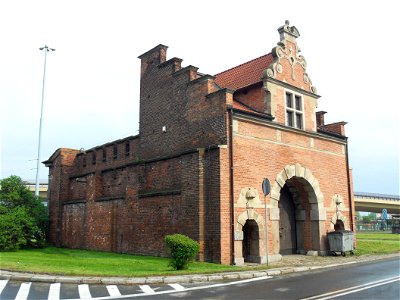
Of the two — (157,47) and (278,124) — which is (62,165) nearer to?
(157,47)

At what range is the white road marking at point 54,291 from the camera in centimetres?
971

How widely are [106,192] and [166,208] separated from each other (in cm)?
699

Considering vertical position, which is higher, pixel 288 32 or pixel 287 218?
pixel 288 32

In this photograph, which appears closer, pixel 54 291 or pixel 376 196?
pixel 54 291

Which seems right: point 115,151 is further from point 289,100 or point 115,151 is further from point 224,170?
point 289,100

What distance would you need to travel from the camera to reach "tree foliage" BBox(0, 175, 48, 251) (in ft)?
73.0

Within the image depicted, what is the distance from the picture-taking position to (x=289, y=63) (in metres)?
21.0

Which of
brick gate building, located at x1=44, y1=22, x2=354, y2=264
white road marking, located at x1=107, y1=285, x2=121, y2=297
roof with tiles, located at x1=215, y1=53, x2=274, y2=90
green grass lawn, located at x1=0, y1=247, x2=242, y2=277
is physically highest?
roof with tiles, located at x1=215, y1=53, x2=274, y2=90

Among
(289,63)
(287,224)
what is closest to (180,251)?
(287,224)

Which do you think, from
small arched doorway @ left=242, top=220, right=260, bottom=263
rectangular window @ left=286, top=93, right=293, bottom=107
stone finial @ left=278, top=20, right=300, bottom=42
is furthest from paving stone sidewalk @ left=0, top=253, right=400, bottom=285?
stone finial @ left=278, top=20, right=300, bottom=42

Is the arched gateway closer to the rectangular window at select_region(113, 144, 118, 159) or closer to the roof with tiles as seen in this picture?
the roof with tiles

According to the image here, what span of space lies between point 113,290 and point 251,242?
817cm

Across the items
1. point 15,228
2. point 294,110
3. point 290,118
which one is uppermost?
point 294,110

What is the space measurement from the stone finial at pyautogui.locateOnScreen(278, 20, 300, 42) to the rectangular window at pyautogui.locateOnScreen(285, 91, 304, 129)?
124 inches
